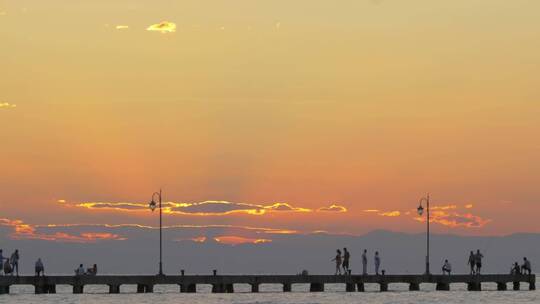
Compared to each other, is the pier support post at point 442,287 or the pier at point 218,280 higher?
the pier at point 218,280

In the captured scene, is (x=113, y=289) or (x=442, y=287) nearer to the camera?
(x=113, y=289)

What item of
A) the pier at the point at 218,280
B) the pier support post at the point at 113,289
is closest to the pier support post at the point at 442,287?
the pier at the point at 218,280

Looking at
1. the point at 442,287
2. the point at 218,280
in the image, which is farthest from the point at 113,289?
the point at 442,287

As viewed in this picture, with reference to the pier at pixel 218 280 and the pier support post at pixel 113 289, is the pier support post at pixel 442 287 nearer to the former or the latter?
the pier at pixel 218 280

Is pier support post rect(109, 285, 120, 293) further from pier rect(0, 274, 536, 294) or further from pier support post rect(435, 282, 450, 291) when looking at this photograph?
pier support post rect(435, 282, 450, 291)

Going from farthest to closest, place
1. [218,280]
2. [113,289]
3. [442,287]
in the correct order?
[442,287] → [113,289] → [218,280]

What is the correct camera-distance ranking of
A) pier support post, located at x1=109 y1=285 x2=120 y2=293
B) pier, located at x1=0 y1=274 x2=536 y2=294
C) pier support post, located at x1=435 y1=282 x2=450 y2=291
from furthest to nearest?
1. pier support post, located at x1=435 y1=282 x2=450 y2=291
2. pier support post, located at x1=109 y1=285 x2=120 y2=293
3. pier, located at x1=0 y1=274 x2=536 y2=294

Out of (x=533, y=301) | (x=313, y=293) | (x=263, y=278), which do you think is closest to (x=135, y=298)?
(x=263, y=278)

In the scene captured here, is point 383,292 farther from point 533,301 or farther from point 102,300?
point 102,300

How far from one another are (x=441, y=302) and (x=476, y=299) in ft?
17.7

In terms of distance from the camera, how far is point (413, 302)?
3034 inches

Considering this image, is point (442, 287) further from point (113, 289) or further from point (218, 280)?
point (113, 289)

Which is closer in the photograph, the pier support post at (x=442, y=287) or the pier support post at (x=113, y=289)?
the pier support post at (x=113, y=289)

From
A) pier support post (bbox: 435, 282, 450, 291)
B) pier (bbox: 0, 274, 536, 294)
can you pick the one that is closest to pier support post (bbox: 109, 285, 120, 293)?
pier (bbox: 0, 274, 536, 294)
